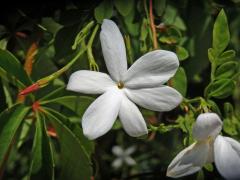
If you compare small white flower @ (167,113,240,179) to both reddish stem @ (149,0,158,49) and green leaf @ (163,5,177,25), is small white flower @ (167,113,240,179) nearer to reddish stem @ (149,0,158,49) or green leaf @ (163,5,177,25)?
reddish stem @ (149,0,158,49)

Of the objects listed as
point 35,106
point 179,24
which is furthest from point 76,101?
point 179,24

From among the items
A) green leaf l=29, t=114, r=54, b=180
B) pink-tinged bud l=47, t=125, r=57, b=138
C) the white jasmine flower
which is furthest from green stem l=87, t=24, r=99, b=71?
the white jasmine flower

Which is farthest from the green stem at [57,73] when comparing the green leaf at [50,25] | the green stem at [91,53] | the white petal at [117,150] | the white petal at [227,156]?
the white petal at [117,150]

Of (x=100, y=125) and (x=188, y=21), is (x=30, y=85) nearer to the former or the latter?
(x=100, y=125)

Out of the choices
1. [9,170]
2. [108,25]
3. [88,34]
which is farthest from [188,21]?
[9,170]

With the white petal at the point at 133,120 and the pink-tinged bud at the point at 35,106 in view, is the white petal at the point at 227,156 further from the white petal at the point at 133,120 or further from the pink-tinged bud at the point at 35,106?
the pink-tinged bud at the point at 35,106
